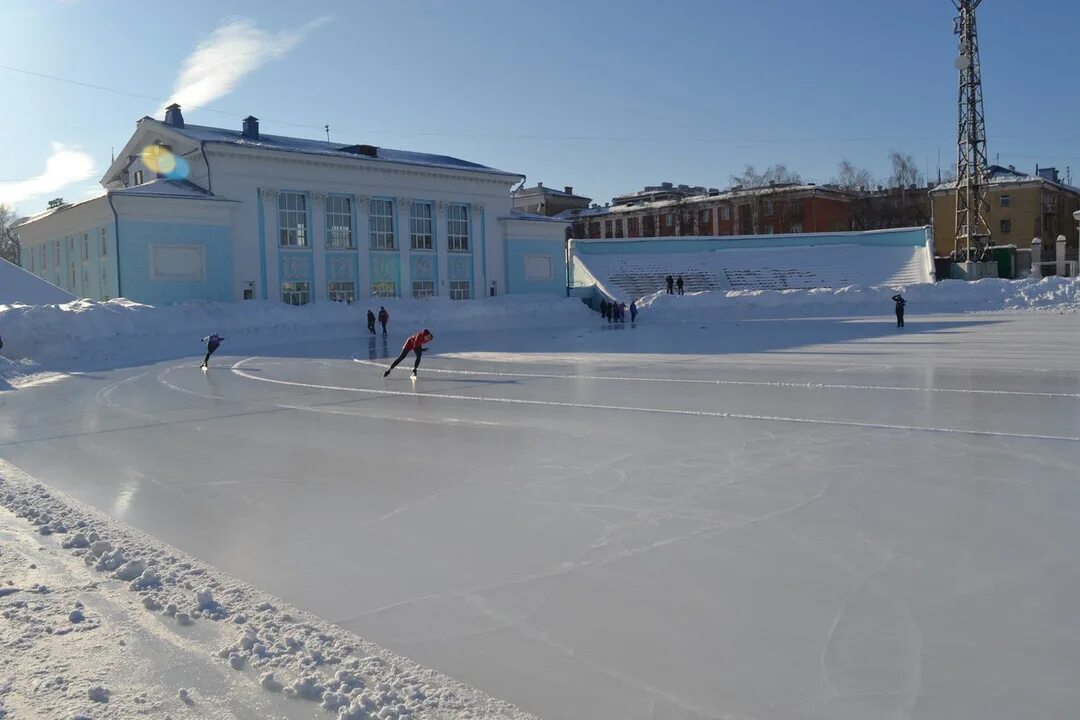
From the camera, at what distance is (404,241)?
44.1 m

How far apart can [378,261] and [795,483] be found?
38.4 metres

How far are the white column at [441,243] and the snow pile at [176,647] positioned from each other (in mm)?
40172

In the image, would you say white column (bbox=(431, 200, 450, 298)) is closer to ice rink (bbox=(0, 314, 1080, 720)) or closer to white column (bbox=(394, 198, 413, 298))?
white column (bbox=(394, 198, 413, 298))

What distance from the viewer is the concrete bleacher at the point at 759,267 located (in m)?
48.4

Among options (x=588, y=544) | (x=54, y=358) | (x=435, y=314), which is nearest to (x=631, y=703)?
(x=588, y=544)

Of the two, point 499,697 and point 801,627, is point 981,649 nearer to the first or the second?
point 801,627

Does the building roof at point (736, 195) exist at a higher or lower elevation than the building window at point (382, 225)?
higher

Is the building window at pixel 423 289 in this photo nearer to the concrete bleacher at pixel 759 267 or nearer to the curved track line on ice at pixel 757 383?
the concrete bleacher at pixel 759 267

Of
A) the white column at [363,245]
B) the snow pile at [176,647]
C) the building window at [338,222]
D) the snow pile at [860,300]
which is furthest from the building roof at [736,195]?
the snow pile at [176,647]

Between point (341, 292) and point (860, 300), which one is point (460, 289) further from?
point (860, 300)

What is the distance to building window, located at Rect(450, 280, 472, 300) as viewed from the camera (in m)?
46.3

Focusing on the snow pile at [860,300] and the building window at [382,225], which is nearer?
the snow pile at [860,300]

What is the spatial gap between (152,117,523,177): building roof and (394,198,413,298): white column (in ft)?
7.14

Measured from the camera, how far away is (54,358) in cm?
2495
